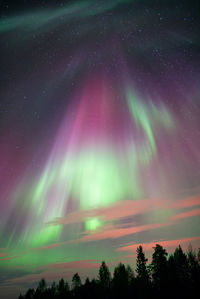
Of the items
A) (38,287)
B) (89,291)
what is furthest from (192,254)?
(38,287)

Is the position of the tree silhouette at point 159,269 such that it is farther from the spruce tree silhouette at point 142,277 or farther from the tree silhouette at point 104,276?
the tree silhouette at point 104,276

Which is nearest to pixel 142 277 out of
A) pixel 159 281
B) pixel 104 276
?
pixel 159 281

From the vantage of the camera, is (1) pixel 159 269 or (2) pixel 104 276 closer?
(1) pixel 159 269

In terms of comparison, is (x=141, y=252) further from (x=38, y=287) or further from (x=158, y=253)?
(x=38, y=287)

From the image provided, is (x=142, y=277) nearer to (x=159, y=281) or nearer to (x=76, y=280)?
(x=159, y=281)

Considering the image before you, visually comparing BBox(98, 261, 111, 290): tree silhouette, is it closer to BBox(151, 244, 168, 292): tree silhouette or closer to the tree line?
the tree line

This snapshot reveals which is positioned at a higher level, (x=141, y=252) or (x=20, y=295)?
(x=141, y=252)

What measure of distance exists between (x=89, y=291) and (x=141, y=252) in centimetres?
2341

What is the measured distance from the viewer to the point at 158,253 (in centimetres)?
6562

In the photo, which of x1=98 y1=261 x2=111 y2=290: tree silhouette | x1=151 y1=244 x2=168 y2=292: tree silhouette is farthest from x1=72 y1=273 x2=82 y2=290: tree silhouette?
x1=151 y1=244 x2=168 y2=292: tree silhouette

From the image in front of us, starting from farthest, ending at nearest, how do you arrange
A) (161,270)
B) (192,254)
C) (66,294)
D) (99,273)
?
1. (66,294)
2. (99,273)
3. (192,254)
4. (161,270)

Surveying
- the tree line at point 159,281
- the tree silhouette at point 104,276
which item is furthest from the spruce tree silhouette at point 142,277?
the tree silhouette at point 104,276

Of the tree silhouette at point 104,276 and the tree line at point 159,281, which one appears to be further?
the tree silhouette at point 104,276

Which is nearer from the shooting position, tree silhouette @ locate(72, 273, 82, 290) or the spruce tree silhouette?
the spruce tree silhouette
